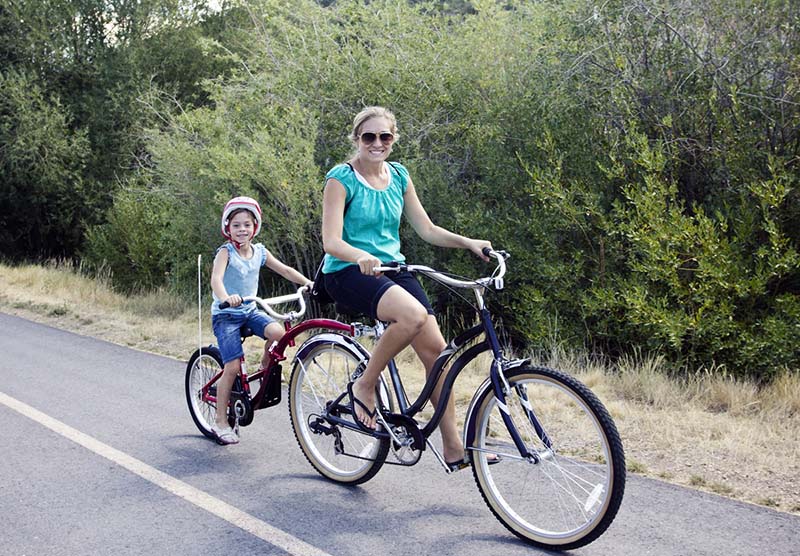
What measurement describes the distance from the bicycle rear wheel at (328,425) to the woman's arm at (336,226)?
0.73m

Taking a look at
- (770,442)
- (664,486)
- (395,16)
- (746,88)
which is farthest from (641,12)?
(664,486)

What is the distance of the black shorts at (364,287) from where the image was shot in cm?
453

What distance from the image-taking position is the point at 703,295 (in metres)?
9.10

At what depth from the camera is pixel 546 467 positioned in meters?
4.29

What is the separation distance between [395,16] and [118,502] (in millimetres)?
10120

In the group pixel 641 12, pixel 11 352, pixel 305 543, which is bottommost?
pixel 11 352

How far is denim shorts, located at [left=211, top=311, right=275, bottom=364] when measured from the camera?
572cm

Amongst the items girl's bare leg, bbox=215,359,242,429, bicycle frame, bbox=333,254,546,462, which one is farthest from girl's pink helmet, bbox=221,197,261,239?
bicycle frame, bbox=333,254,546,462

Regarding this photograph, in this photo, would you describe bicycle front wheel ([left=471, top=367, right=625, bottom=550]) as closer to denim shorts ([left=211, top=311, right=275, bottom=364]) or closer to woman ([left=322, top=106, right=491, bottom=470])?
woman ([left=322, top=106, right=491, bottom=470])

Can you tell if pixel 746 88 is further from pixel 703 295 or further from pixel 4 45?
pixel 4 45

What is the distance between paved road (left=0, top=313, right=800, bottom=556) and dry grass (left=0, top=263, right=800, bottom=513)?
1.15 feet

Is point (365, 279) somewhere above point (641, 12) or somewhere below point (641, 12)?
below

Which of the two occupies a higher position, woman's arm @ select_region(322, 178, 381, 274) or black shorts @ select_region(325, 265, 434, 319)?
woman's arm @ select_region(322, 178, 381, 274)

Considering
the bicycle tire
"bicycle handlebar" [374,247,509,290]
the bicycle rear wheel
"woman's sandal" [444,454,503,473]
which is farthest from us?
the bicycle tire
